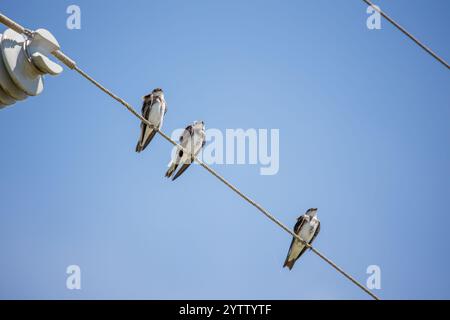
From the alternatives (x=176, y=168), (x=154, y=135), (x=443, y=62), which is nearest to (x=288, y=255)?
(x=176, y=168)

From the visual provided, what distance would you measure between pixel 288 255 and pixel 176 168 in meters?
2.44

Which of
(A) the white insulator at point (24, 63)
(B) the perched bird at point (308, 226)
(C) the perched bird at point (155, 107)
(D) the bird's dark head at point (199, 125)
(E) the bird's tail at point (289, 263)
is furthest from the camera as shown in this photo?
(D) the bird's dark head at point (199, 125)

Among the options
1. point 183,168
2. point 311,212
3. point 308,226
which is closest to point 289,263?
point 308,226

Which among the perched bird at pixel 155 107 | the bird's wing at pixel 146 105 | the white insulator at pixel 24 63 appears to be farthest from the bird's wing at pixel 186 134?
the white insulator at pixel 24 63

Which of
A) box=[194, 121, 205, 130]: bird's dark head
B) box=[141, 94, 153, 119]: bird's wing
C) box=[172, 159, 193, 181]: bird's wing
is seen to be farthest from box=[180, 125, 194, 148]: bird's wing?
box=[172, 159, 193, 181]: bird's wing

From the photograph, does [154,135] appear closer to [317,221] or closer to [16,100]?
[317,221]

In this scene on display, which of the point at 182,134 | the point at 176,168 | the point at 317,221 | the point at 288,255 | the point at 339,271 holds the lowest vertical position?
the point at 339,271

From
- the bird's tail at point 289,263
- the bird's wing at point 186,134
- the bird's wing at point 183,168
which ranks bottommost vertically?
the bird's tail at point 289,263

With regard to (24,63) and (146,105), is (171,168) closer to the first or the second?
(146,105)

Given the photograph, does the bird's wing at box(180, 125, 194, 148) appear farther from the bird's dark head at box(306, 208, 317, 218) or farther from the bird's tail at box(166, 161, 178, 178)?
the bird's dark head at box(306, 208, 317, 218)

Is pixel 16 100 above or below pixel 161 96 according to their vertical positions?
below

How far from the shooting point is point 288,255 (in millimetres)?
9781

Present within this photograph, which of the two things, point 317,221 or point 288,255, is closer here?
point 288,255

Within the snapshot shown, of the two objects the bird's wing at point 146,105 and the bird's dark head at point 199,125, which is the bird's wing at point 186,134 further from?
the bird's wing at point 146,105
